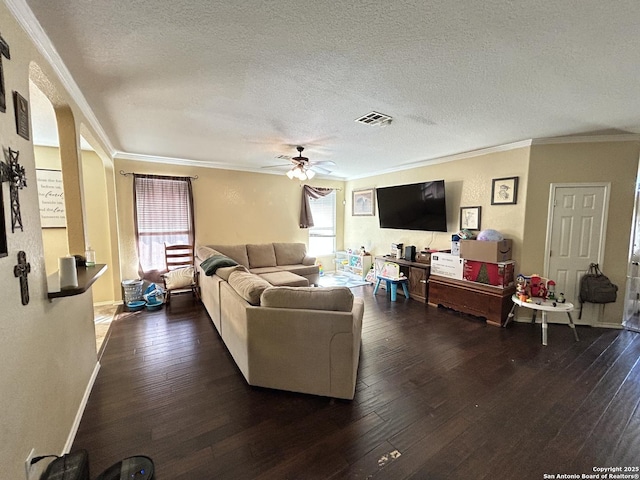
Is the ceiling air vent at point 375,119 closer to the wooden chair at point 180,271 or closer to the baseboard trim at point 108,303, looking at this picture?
the wooden chair at point 180,271

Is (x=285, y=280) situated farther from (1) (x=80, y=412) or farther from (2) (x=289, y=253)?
(1) (x=80, y=412)

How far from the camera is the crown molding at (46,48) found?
1.33 metres

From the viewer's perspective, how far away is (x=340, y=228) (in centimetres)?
708

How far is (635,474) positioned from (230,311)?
2917 mm

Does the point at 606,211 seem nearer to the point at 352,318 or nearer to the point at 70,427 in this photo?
the point at 352,318

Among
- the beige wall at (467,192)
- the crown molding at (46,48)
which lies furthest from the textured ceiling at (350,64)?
the beige wall at (467,192)

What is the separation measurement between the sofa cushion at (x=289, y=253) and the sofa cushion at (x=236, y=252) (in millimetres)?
652

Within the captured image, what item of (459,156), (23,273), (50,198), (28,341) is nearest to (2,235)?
(23,273)

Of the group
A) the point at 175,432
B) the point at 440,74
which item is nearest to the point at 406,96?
the point at 440,74

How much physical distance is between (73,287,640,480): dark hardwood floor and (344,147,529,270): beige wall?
1711 millimetres

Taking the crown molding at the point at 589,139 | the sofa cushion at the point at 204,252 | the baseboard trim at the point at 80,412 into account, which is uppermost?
the crown molding at the point at 589,139

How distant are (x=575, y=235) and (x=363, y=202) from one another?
12.3 ft

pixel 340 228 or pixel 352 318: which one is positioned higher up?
pixel 340 228

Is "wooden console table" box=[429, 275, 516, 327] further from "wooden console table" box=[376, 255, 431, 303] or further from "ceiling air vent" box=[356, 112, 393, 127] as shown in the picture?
"ceiling air vent" box=[356, 112, 393, 127]
